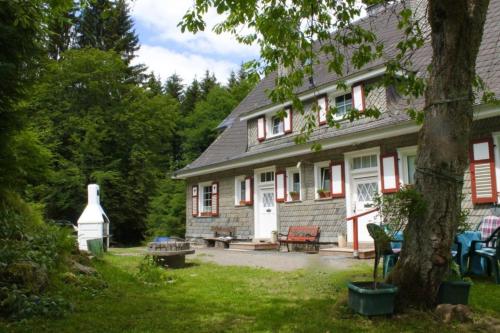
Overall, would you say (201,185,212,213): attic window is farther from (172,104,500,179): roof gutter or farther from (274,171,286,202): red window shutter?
(274,171,286,202): red window shutter

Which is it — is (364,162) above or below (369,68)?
below

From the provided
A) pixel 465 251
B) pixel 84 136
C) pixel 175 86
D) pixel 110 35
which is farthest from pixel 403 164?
pixel 175 86

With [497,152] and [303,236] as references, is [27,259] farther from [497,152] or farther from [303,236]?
[303,236]

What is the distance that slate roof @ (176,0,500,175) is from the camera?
10.1 metres

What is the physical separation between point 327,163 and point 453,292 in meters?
8.61

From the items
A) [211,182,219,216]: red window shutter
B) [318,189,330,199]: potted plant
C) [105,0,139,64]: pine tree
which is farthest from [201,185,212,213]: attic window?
[105,0,139,64]: pine tree

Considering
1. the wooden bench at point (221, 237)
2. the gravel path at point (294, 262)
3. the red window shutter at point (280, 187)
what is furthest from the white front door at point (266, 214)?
the gravel path at point (294, 262)

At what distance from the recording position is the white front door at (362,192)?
39.5ft

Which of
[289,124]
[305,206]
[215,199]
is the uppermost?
[289,124]

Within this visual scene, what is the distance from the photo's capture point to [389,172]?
11.3 meters

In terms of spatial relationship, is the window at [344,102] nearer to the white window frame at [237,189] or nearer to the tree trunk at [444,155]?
the white window frame at [237,189]

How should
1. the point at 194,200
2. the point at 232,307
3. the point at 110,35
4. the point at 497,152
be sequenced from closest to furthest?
the point at 232,307 < the point at 497,152 < the point at 194,200 < the point at 110,35

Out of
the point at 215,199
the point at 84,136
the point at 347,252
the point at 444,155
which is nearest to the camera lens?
the point at 444,155

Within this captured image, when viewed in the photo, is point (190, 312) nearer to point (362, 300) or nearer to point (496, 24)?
point (362, 300)
